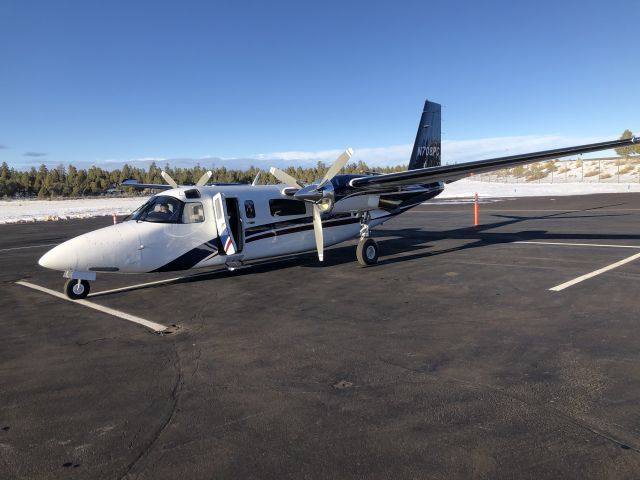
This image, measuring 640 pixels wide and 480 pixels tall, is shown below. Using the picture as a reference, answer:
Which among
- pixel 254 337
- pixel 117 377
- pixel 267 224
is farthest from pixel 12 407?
pixel 267 224

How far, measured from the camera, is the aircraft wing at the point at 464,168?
1322 centimetres

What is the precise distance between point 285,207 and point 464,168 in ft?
18.2

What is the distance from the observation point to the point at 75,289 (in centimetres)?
1107

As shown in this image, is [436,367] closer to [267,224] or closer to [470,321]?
[470,321]

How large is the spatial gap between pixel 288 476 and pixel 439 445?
1447 mm

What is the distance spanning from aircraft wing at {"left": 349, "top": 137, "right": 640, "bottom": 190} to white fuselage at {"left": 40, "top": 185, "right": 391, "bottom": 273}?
1.05 metres

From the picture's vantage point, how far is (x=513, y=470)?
3889 mm

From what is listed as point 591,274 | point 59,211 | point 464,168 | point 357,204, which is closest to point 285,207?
point 357,204

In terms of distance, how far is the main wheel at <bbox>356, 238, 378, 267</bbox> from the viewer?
46.6 ft

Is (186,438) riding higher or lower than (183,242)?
lower

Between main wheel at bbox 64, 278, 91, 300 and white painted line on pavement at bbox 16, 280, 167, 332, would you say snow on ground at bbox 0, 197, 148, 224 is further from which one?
main wheel at bbox 64, 278, 91, 300

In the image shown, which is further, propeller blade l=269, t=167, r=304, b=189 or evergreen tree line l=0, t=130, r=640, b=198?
evergreen tree line l=0, t=130, r=640, b=198

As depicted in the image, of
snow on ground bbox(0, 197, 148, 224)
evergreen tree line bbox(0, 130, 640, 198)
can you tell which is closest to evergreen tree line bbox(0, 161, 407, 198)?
evergreen tree line bbox(0, 130, 640, 198)

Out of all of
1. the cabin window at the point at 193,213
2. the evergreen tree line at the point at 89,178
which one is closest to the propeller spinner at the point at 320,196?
the cabin window at the point at 193,213
